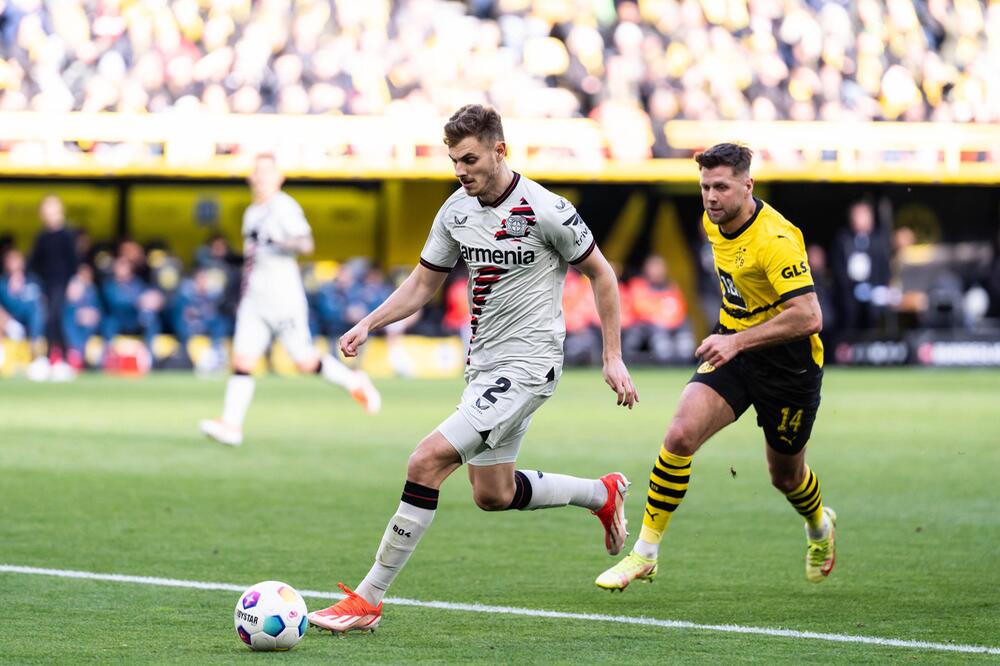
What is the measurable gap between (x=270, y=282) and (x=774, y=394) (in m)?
7.05

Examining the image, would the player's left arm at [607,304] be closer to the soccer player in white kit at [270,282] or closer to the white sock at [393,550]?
the white sock at [393,550]

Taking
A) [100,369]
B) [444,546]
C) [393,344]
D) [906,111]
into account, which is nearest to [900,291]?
[906,111]

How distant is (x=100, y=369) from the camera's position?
25.7 meters

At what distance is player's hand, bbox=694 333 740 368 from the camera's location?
6570mm

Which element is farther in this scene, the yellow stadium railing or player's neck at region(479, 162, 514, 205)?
the yellow stadium railing

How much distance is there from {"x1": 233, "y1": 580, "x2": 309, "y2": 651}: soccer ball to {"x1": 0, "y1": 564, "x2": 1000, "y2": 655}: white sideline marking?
1.02m

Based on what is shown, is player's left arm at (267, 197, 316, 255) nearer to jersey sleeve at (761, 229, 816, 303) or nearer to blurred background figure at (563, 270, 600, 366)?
jersey sleeve at (761, 229, 816, 303)

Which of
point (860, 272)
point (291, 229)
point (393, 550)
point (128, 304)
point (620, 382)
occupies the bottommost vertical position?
point (393, 550)

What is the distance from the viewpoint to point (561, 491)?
22.7ft

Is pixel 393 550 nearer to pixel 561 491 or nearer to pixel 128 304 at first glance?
pixel 561 491

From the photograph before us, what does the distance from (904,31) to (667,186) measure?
5416 millimetres

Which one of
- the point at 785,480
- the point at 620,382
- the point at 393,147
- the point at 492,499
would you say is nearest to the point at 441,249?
the point at 620,382

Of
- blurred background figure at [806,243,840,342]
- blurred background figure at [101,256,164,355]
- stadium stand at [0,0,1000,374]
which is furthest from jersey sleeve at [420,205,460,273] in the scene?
blurred background figure at [806,243,840,342]

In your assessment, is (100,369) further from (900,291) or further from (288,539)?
(288,539)
